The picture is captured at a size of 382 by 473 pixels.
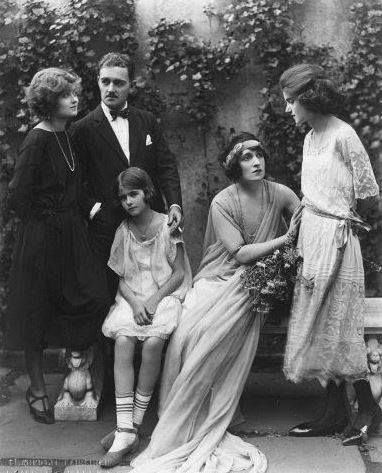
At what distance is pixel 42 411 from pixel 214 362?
1.12 m

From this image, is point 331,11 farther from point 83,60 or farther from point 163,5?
point 83,60

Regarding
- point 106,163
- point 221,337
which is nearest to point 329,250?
point 221,337

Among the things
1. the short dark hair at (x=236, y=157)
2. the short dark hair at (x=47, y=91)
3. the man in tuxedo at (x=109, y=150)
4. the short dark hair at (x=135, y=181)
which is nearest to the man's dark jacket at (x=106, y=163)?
the man in tuxedo at (x=109, y=150)

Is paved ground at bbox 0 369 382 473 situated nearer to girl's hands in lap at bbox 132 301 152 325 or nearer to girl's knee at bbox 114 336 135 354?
girl's knee at bbox 114 336 135 354

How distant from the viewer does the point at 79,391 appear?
399 centimetres

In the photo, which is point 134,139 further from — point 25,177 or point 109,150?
point 25,177

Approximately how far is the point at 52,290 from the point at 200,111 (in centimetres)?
174

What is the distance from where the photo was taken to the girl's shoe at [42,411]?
3953 millimetres

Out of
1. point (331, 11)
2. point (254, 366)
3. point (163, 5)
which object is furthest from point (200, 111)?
point (254, 366)

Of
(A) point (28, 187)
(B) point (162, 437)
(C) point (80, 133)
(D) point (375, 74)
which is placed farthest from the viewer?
(D) point (375, 74)

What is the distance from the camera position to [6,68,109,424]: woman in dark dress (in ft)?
12.8

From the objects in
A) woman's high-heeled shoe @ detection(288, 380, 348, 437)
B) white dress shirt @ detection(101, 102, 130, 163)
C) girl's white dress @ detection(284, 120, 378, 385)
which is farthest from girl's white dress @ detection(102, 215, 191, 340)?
woman's high-heeled shoe @ detection(288, 380, 348, 437)

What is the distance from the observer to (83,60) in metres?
4.81

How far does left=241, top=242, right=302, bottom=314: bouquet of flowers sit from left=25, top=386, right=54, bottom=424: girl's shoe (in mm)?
1382
